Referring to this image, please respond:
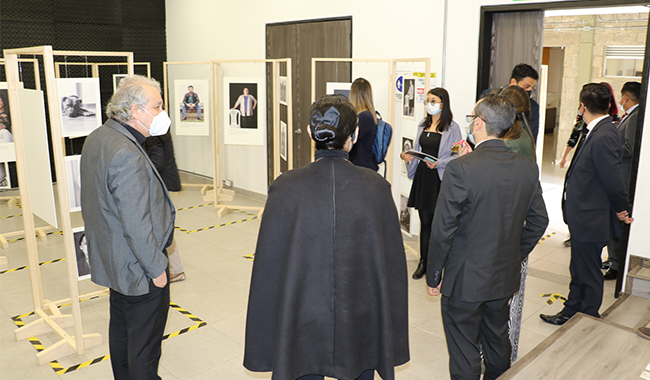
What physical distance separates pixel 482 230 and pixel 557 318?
1944 millimetres

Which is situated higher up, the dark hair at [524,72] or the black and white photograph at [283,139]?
the dark hair at [524,72]

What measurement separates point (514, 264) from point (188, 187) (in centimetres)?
685

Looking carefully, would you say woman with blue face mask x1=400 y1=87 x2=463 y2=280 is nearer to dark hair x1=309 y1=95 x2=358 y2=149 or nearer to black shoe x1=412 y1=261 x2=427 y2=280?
black shoe x1=412 y1=261 x2=427 y2=280

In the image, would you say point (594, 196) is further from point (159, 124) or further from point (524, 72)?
point (159, 124)

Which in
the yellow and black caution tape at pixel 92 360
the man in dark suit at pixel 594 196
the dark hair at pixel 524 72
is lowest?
the yellow and black caution tape at pixel 92 360

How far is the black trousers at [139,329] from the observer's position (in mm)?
2523

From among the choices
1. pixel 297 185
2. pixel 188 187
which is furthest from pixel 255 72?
pixel 297 185

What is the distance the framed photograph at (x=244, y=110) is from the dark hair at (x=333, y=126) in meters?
4.80

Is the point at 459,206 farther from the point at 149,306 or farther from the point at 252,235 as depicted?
the point at 252,235

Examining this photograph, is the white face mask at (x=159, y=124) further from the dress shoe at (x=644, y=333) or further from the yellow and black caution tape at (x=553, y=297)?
the yellow and black caution tape at (x=553, y=297)

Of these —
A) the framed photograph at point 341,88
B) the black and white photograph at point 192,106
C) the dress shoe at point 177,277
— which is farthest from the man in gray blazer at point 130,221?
the black and white photograph at point 192,106

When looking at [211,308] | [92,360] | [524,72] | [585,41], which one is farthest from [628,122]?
[585,41]

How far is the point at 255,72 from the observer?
748 centimetres

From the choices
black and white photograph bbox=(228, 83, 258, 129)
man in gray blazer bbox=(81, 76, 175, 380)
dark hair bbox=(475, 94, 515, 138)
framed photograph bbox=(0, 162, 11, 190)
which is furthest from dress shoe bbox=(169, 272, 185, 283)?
framed photograph bbox=(0, 162, 11, 190)
